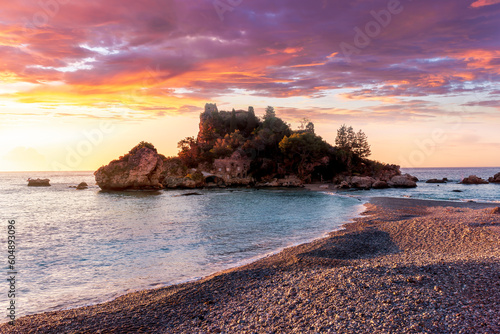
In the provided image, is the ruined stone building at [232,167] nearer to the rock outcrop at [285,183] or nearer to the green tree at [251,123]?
the rock outcrop at [285,183]

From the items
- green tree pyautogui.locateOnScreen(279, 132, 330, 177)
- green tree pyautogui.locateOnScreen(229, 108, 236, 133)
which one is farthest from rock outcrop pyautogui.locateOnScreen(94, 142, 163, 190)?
green tree pyautogui.locateOnScreen(229, 108, 236, 133)

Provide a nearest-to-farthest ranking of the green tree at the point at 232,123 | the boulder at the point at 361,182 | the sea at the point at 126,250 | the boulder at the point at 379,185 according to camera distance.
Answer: the sea at the point at 126,250 < the boulder at the point at 379,185 < the boulder at the point at 361,182 < the green tree at the point at 232,123

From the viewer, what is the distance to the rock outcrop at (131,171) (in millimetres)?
68812

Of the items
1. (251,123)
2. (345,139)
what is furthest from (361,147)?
(251,123)

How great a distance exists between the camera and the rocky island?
70.2 m

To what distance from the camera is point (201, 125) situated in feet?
384

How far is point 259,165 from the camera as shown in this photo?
90062mm

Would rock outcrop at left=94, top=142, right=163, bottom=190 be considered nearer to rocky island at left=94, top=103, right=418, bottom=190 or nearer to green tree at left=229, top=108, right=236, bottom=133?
rocky island at left=94, top=103, right=418, bottom=190

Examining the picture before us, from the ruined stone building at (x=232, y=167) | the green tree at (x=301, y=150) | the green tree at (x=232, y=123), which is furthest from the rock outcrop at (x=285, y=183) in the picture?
the green tree at (x=232, y=123)

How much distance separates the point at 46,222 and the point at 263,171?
67049 mm

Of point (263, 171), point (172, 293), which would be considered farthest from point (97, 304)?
point (263, 171)

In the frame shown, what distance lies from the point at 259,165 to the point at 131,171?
37055 millimetres

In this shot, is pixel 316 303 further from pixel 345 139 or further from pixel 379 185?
pixel 345 139

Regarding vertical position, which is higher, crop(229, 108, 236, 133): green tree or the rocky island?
crop(229, 108, 236, 133): green tree
